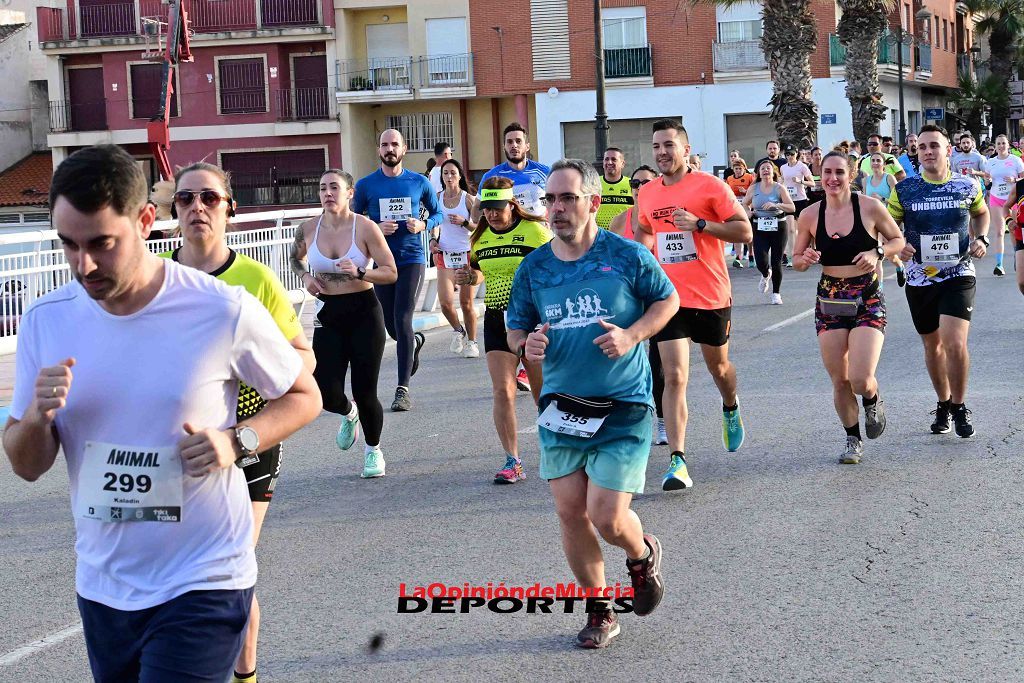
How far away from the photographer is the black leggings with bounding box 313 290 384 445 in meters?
8.44

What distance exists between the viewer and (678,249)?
8484mm

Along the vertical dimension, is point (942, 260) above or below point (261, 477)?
above

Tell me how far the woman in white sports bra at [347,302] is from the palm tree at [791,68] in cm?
2981

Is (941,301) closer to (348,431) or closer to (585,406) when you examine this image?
(348,431)

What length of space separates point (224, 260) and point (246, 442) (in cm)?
205

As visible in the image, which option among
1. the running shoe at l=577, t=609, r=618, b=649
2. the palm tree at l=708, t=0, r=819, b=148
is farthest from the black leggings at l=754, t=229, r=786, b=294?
the palm tree at l=708, t=0, r=819, b=148

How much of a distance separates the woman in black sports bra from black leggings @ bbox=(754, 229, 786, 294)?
973 centimetres

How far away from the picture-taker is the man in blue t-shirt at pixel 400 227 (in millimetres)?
11430

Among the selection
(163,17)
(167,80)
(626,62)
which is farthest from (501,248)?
(163,17)

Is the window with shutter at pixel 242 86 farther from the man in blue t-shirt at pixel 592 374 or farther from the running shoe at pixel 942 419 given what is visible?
the man in blue t-shirt at pixel 592 374

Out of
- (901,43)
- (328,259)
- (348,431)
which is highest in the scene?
(901,43)

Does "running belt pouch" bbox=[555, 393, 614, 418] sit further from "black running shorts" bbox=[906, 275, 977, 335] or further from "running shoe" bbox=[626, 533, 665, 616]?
"black running shorts" bbox=[906, 275, 977, 335]

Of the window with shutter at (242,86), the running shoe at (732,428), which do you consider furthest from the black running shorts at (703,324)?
the window with shutter at (242,86)

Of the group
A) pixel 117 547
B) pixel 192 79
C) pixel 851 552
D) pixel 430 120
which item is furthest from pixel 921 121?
pixel 117 547
